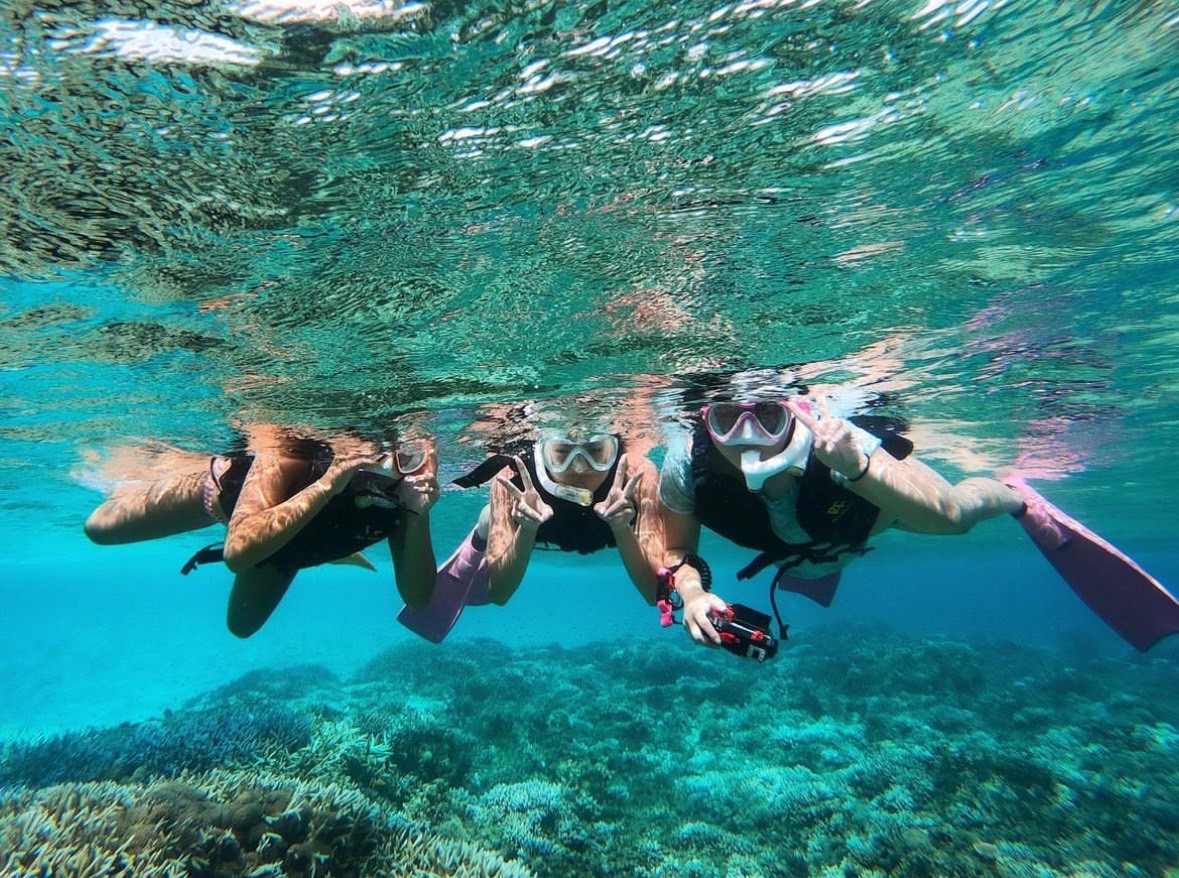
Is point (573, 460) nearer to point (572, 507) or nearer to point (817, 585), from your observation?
point (572, 507)

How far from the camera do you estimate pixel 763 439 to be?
5109mm

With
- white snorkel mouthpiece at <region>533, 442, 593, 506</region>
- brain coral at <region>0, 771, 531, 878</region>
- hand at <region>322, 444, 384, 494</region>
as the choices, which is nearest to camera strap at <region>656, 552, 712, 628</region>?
white snorkel mouthpiece at <region>533, 442, 593, 506</region>

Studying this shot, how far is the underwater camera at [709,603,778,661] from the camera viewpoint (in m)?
3.64

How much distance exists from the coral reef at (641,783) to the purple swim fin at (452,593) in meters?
2.25

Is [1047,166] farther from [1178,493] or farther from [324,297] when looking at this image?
[1178,493]

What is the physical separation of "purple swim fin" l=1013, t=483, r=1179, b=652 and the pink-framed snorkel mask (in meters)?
3.74

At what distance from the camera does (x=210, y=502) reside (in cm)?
661

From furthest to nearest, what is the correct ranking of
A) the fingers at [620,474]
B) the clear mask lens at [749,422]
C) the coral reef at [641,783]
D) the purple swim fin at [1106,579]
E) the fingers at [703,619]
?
1. the coral reef at [641,783]
2. the purple swim fin at [1106,579]
3. the fingers at [620,474]
4. the clear mask lens at [749,422]
5. the fingers at [703,619]

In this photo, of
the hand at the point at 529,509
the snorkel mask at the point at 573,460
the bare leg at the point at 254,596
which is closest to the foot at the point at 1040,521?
the snorkel mask at the point at 573,460

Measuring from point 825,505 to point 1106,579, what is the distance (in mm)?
3626

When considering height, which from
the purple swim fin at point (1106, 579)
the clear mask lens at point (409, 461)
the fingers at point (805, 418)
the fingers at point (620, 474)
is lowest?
the purple swim fin at point (1106, 579)

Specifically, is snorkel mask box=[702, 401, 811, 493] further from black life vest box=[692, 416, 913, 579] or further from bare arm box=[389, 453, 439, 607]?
bare arm box=[389, 453, 439, 607]

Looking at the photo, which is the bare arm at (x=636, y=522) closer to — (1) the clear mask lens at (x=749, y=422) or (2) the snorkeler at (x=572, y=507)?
(2) the snorkeler at (x=572, y=507)

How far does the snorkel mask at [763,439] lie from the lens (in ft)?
16.2
